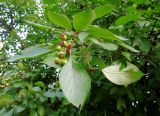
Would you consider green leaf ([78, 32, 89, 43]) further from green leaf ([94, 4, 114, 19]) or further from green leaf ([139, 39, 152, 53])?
green leaf ([139, 39, 152, 53])

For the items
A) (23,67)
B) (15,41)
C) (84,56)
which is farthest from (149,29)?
(15,41)

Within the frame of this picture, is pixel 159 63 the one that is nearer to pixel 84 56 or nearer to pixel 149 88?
pixel 149 88

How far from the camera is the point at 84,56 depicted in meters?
0.90

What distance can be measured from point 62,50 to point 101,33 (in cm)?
11

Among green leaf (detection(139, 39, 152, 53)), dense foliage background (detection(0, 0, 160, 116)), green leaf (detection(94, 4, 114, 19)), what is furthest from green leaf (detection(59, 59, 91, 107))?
green leaf (detection(139, 39, 152, 53))

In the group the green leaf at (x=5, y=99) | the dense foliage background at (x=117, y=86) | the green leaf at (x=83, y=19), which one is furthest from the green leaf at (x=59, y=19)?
the green leaf at (x=5, y=99)

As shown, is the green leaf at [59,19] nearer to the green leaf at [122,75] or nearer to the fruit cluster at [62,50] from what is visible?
the fruit cluster at [62,50]

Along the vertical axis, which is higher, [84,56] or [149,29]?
[84,56]

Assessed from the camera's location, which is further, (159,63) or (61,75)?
(159,63)

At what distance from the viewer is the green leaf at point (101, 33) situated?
784 mm

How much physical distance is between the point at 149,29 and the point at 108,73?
27.1 inches

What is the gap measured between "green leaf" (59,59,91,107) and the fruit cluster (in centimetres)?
3

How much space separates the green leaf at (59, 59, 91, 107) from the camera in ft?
2.37

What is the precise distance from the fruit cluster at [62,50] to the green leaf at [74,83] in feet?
0.11
